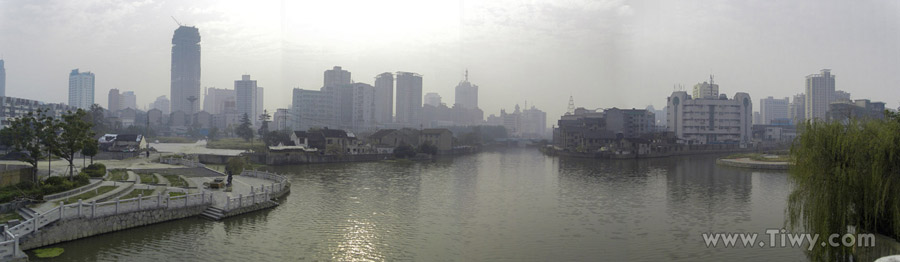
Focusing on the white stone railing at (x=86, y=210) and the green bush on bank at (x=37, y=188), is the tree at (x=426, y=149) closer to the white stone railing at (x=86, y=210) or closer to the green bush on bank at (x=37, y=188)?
the white stone railing at (x=86, y=210)

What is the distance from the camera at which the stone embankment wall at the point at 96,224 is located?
53.7 ft

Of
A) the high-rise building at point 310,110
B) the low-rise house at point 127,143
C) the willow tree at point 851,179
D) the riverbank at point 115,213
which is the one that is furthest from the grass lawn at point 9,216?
the high-rise building at point 310,110

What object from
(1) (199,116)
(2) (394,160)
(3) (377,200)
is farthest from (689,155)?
(1) (199,116)

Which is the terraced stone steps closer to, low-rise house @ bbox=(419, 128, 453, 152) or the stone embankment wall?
the stone embankment wall

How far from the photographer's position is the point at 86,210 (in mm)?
18203

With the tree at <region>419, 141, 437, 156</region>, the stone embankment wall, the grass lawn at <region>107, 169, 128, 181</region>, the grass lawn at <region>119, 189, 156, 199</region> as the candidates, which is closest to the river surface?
the stone embankment wall

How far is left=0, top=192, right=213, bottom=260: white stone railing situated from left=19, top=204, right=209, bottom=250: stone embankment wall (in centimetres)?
15

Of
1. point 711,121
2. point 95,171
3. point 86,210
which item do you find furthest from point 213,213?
point 711,121

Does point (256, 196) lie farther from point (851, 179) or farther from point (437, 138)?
point (437, 138)

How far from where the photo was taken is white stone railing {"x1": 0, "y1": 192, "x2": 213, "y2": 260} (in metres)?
14.1

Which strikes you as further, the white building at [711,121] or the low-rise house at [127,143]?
the white building at [711,121]

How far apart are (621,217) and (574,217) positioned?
8.07ft

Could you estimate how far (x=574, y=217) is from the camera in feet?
85.5

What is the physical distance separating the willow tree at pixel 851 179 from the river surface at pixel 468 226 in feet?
15.1
